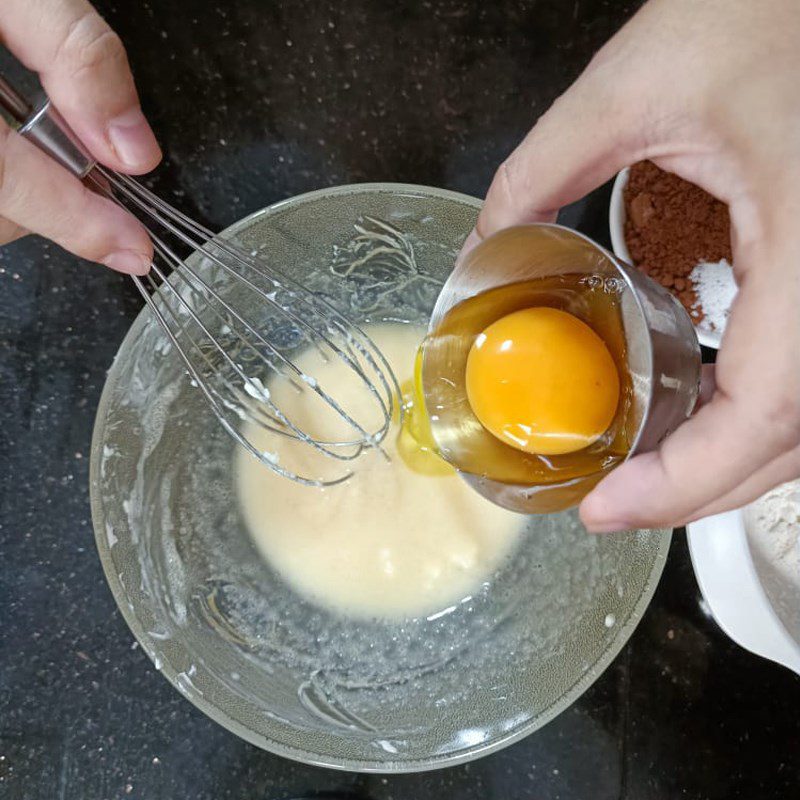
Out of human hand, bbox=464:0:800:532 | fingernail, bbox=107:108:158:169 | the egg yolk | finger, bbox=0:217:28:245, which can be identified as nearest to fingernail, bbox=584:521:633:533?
human hand, bbox=464:0:800:532

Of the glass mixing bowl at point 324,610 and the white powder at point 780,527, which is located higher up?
the glass mixing bowl at point 324,610

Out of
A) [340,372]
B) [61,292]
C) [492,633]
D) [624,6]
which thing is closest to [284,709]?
[492,633]

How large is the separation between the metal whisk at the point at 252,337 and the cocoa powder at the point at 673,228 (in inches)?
12.5

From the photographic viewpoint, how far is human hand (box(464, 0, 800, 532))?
0.52 meters

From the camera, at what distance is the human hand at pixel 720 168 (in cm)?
52

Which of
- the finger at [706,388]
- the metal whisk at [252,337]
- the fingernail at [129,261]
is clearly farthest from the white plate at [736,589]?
the fingernail at [129,261]

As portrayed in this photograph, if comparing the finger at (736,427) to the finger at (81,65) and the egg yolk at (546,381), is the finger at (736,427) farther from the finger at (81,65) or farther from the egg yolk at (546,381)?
the finger at (81,65)

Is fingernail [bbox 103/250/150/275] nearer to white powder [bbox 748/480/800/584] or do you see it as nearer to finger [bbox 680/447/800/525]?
finger [bbox 680/447/800/525]

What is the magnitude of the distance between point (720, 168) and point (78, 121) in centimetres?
50

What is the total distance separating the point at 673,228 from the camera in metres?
0.84

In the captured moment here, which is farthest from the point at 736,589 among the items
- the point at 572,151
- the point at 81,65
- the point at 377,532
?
the point at 81,65

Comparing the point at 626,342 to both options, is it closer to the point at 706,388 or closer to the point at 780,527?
the point at 706,388

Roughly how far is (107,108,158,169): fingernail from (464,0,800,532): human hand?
0.31m

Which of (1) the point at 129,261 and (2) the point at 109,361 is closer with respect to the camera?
(1) the point at 129,261
